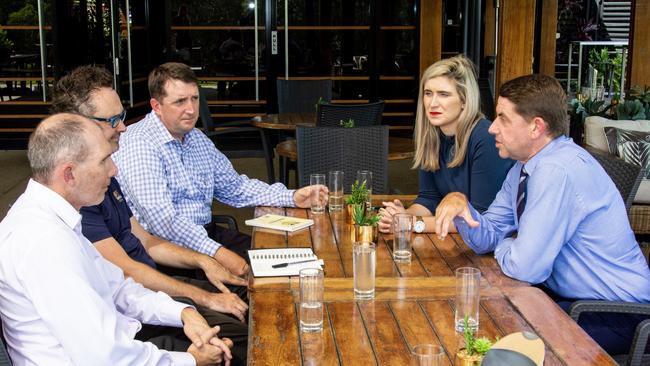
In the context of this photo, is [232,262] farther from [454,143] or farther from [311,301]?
[311,301]

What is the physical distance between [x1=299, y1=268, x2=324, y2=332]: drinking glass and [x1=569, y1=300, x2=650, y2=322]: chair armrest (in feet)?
2.85

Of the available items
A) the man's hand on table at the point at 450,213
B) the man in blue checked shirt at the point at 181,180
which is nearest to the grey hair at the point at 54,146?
the man's hand on table at the point at 450,213

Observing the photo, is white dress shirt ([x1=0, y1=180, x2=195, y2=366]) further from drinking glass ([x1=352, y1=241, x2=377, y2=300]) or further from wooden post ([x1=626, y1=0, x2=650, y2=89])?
wooden post ([x1=626, y1=0, x2=650, y2=89])

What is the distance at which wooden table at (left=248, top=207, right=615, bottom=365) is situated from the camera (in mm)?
2002

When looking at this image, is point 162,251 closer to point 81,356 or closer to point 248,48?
point 81,356

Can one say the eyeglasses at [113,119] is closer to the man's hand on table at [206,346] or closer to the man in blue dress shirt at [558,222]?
the man's hand on table at [206,346]

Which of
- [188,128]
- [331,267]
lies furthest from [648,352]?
[188,128]

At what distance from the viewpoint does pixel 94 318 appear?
2.06 meters

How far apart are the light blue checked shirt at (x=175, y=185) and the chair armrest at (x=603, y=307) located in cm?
152

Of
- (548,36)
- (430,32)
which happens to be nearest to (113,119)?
(430,32)

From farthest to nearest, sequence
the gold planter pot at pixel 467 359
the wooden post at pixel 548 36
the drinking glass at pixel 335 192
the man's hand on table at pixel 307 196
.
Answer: the wooden post at pixel 548 36
the man's hand on table at pixel 307 196
the drinking glass at pixel 335 192
the gold planter pot at pixel 467 359

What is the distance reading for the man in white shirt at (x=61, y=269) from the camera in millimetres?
2008

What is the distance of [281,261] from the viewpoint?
2.77 meters

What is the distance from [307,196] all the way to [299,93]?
14.3ft
